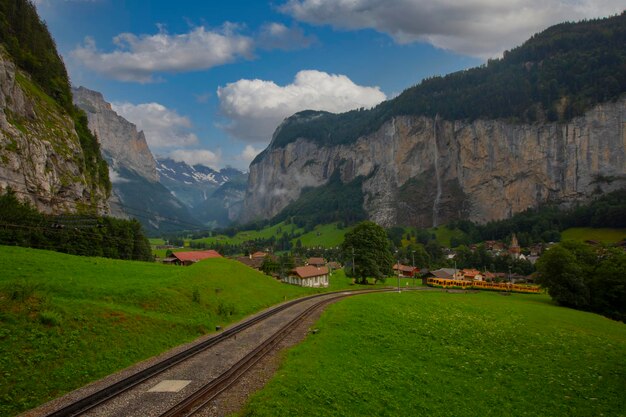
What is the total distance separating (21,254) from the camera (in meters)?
36.2

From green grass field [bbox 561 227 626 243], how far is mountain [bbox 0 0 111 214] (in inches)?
6322

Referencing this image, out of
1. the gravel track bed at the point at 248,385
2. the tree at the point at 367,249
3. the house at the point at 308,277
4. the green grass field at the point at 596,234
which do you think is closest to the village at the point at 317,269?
the house at the point at 308,277

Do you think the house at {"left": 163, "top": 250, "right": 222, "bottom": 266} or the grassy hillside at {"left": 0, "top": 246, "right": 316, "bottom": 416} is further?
the house at {"left": 163, "top": 250, "right": 222, "bottom": 266}

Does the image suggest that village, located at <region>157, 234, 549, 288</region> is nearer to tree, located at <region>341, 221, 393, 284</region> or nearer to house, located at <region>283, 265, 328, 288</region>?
Result: house, located at <region>283, 265, 328, 288</region>

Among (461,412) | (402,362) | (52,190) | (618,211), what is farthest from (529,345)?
(618,211)

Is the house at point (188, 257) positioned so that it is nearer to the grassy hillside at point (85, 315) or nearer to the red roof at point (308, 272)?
the red roof at point (308, 272)

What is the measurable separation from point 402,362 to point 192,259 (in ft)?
217

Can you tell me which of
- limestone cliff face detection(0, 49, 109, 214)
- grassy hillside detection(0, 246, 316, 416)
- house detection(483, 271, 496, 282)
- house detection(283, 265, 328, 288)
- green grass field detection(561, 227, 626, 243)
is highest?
limestone cliff face detection(0, 49, 109, 214)

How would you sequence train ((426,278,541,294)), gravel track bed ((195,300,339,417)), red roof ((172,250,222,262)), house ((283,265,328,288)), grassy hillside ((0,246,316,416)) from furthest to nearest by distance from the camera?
train ((426,278,541,294)) < red roof ((172,250,222,262)) < house ((283,265,328,288)) < grassy hillside ((0,246,316,416)) < gravel track bed ((195,300,339,417))

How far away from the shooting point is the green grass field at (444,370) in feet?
57.1

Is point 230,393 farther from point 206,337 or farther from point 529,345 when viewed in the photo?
point 529,345

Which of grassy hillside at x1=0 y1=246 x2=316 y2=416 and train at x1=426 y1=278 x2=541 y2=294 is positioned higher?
grassy hillside at x1=0 y1=246 x2=316 y2=416

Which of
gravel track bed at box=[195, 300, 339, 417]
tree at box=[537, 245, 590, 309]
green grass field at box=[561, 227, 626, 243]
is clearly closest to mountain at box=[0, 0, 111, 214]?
gravel track bed at box=[195, 300, 339, 417]

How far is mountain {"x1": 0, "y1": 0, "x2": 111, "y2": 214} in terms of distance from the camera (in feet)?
223
